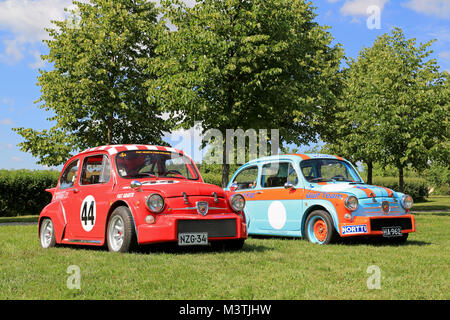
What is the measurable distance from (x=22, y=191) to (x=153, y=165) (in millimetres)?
25785

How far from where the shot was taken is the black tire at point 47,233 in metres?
9.88

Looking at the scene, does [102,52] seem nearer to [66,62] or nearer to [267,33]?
[66,62]

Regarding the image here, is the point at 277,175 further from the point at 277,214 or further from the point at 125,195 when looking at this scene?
the point at 125,195

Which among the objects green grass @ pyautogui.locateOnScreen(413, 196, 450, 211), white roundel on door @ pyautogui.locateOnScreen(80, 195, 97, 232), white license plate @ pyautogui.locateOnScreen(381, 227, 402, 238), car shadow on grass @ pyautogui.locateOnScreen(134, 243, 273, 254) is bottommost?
green grass @ pyautogui.locateOnScreen(413, 196, 450, 211)

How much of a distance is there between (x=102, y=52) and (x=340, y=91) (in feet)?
45.8

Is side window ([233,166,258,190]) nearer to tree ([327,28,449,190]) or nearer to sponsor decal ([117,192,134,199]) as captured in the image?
sponsor decal ([117,192,134,199])

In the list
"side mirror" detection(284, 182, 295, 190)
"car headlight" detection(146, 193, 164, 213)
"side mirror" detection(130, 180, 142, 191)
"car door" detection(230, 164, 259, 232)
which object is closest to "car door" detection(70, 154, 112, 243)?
"side mirror" detection(130, 180, 142, 191)

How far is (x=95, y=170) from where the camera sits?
9.52 m

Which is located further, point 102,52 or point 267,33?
point 102,52

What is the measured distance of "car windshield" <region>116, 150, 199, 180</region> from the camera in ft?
30.0

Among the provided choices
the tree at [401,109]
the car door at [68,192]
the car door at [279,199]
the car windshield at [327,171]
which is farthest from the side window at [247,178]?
the tree at [401,109]

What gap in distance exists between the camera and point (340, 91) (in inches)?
1179

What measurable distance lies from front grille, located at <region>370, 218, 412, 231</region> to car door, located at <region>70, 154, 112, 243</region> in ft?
16.7
